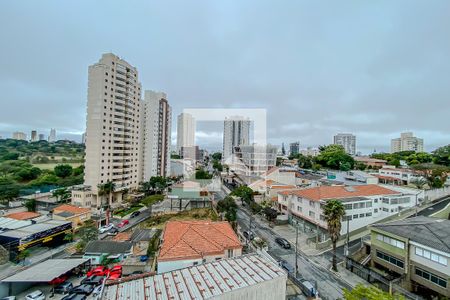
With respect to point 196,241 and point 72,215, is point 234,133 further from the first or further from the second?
point 196,241

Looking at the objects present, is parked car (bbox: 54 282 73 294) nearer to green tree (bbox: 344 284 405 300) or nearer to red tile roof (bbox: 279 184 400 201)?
green tree (bbox: 344 284 405 300)

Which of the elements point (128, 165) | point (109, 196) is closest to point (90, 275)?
point (109, 196)

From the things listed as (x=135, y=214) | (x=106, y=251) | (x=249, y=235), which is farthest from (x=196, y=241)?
(x=135, y=214)

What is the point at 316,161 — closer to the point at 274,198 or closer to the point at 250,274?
the point at 274,198

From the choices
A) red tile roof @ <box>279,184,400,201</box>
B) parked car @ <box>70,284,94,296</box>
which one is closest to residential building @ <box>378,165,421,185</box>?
red tile roof @ <box>279,184,400,201</box>

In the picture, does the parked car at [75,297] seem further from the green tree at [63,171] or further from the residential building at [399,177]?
the green tree at [63,171]

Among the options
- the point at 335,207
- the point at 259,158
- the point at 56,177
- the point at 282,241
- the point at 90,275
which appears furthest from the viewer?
the point at 259,158
